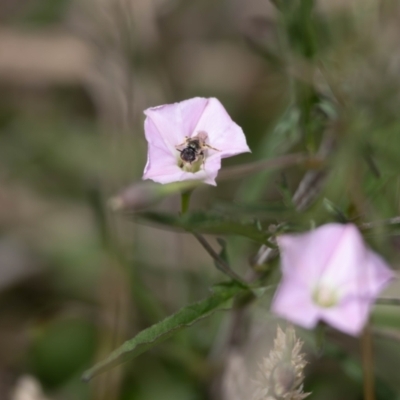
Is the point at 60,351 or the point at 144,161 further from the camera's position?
the point at 144,161

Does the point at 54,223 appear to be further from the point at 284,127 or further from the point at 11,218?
the point at 284,127

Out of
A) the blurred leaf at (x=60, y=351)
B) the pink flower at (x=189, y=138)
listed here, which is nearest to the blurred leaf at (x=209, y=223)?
the pink flower at (x=189, y=138)

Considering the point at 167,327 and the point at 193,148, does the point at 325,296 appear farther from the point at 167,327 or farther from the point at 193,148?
the point at 193,148

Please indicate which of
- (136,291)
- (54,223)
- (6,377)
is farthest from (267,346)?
(54,223)

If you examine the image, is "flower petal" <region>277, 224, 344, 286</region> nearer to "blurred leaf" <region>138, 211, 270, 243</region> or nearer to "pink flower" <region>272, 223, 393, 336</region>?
"pink flower" <region>272, 223, 393, 336</region>

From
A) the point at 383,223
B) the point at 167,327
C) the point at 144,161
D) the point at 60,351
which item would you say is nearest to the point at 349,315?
the point at 383,223
